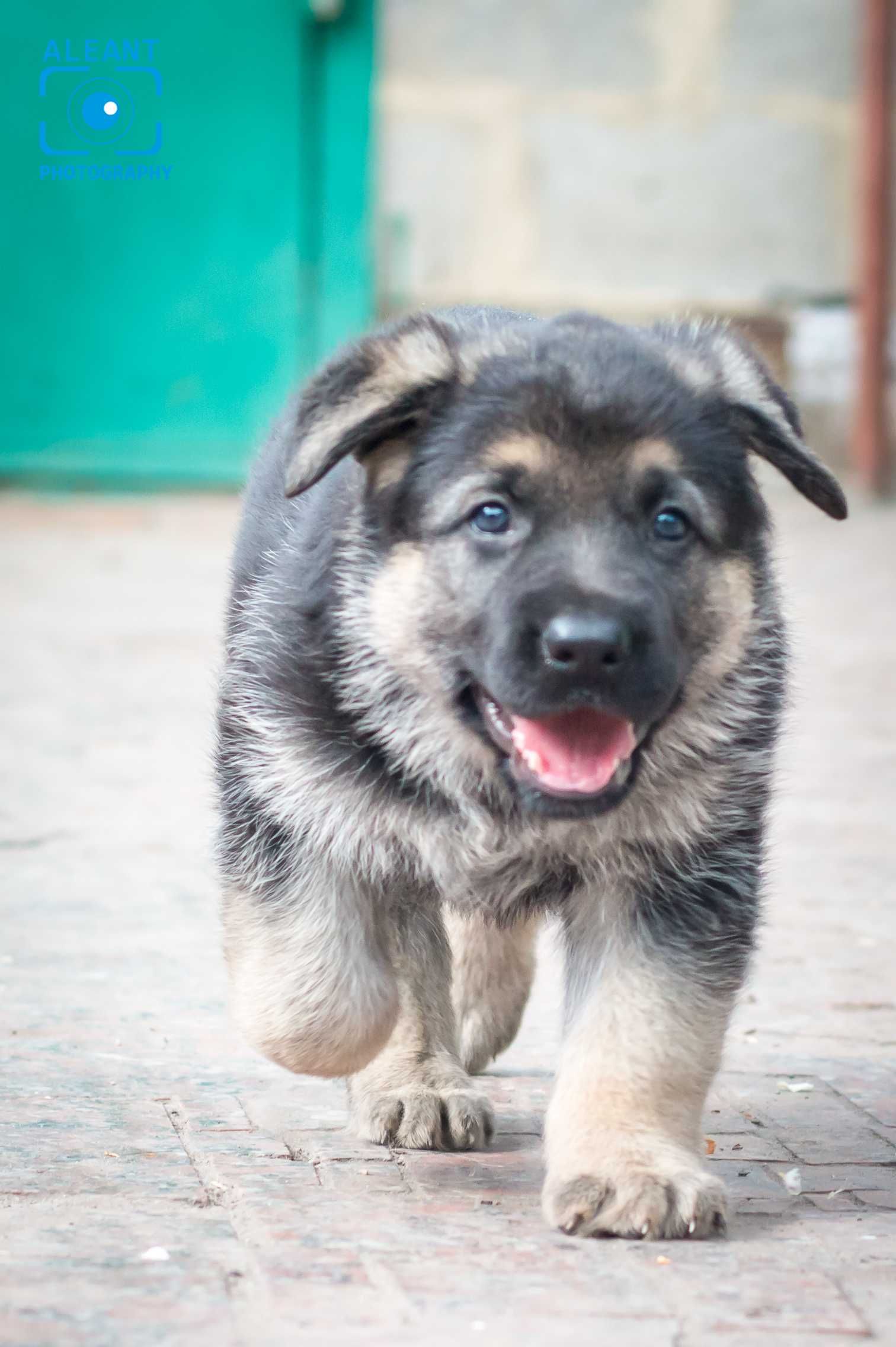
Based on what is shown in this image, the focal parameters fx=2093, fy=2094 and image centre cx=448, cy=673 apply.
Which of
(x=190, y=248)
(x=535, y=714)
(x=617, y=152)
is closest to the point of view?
(x=535, y=714)

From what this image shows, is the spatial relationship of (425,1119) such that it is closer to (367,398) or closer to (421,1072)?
(421,1072)

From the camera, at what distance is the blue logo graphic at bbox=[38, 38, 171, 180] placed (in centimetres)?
784

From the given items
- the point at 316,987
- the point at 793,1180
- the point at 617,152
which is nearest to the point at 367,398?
the point at 316,987

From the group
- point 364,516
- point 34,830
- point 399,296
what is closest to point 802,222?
point 399,296

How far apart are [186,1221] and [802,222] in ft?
38.2

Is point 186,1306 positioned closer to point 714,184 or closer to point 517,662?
point 517,662

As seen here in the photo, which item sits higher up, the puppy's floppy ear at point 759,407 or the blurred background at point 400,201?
the puppy's floppy ear at point 759,407

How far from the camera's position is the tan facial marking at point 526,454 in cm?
329

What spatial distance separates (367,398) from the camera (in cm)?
349

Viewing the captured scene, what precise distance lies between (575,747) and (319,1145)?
93cm

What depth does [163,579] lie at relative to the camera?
11.0 metres

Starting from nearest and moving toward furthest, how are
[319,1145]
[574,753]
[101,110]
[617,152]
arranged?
[574,753] → [319,1145] → [101,110] → [617,152]

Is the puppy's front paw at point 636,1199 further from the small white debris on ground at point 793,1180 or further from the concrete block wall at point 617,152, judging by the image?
the concrete block wall at point 617,152

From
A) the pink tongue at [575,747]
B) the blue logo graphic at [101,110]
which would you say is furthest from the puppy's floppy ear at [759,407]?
the blue logo graphic at [101,110]
